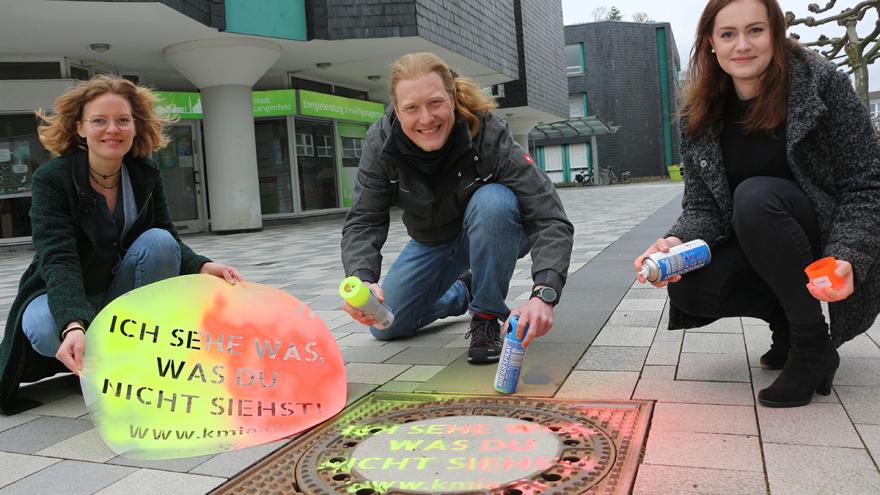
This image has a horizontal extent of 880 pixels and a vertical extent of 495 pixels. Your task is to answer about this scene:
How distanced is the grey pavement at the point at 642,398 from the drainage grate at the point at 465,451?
3.3 inches

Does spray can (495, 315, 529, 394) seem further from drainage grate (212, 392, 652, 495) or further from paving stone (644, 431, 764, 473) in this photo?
paving stone (644, 431, 764, 473)

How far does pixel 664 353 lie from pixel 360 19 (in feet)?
33.6

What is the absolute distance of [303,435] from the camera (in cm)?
227

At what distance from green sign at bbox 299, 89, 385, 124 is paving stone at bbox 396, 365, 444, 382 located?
12088mm

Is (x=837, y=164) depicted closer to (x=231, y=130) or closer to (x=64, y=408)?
(x=64, y=408)

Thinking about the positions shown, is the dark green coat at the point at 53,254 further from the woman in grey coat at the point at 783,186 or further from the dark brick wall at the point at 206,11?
the dark brick wall at the point at 206,11

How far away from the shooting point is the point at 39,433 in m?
2.45

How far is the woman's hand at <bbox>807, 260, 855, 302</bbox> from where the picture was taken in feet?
6.50

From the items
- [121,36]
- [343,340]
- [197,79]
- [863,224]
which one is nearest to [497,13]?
[197,79]

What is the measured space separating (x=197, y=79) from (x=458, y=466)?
1181cm

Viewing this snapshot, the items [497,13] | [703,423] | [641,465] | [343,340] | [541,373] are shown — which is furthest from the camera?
[497,13]

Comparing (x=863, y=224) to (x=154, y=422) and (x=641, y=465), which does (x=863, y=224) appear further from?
(x=154, y=422)

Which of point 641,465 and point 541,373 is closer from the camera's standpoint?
point 641,465

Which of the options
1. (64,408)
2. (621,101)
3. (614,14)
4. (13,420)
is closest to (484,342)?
(64,408)
